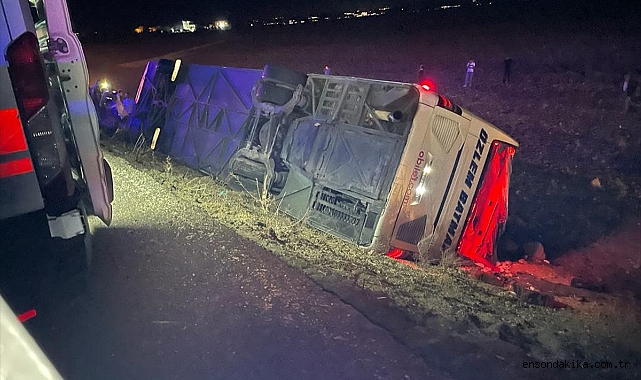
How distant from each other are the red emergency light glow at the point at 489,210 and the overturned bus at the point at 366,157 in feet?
0.06

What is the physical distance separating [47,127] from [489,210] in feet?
19.3

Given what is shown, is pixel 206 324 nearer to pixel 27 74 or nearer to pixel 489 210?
pixel 27 74

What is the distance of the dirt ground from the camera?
12.9ft

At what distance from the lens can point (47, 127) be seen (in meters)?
2.80

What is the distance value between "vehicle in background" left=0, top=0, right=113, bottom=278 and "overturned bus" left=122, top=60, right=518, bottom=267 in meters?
3.09

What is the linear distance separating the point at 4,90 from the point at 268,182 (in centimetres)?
409

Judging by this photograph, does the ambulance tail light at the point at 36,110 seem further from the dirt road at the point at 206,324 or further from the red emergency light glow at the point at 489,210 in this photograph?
the red emergency light glow at the point at 489,210

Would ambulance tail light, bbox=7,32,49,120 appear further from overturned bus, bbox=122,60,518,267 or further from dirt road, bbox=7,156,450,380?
overturned bus, bbox=122,60,518,267

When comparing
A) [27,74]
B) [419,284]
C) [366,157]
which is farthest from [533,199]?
[27,74]

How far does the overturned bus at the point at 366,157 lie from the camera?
5711 mm

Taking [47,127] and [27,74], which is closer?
[27,74]

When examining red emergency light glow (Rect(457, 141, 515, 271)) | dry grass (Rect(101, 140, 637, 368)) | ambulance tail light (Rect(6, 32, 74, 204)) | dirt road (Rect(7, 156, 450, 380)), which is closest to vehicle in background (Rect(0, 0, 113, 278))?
ambulance tail light (Rect(6, 32, 74, 204))

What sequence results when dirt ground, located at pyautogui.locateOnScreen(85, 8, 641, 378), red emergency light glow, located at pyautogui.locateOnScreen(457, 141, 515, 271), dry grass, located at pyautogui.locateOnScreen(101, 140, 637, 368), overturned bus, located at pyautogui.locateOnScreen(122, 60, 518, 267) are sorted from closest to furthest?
dry grass, located at pyautogui.locateOnScreen(101, 140, 637, 368), dirt ground, located at pyautogui.locateOnScreen(85, 8, 641, 378), overturned bus, located at pyautogui.locateOnScreen(122, 60, 518, 267), red emergency light glow, located at pyautogui.locateOnScreen(457, 141, 515, 271)

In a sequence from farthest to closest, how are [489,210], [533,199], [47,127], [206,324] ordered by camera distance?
1. [533,199]
2. [489,210]
3. [206,324]
4. [47,127]
